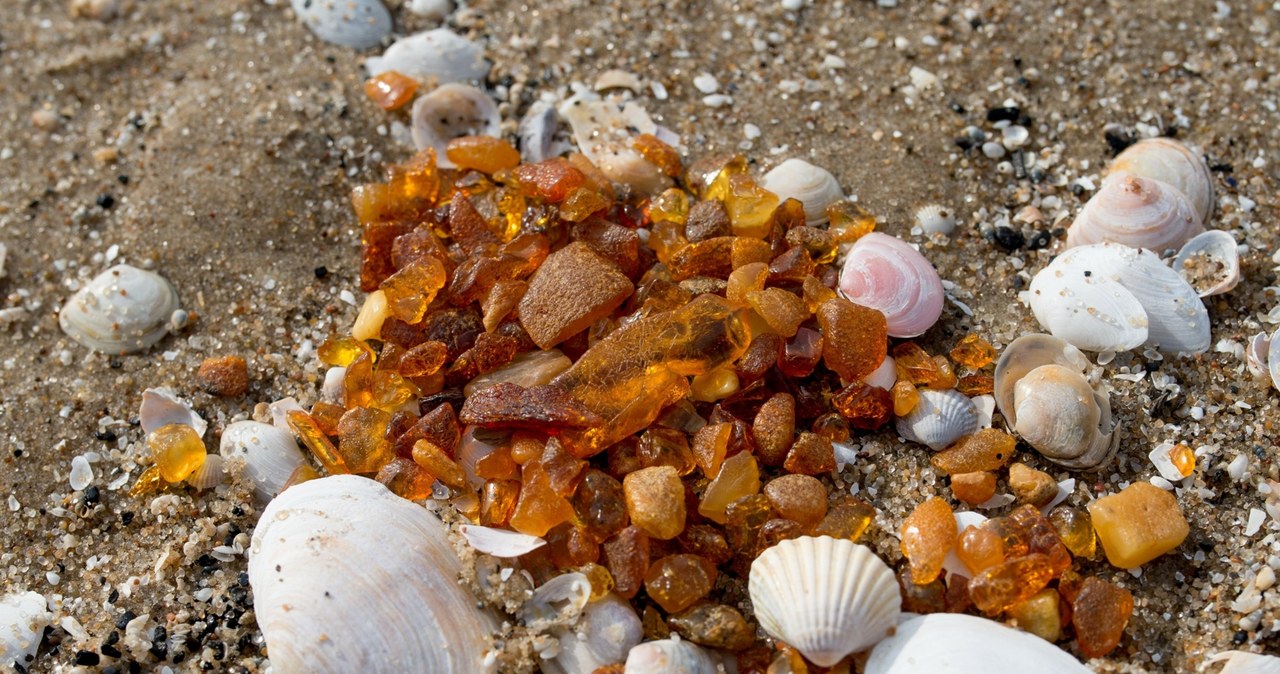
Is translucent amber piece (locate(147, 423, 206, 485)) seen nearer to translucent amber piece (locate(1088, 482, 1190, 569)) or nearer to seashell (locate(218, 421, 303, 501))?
seashell (locate(218, 421, 303, 501))

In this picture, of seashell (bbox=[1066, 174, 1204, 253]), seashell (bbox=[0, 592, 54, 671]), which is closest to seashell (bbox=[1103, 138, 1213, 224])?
seashell (bbox=[1066, 174, 1204, 253])

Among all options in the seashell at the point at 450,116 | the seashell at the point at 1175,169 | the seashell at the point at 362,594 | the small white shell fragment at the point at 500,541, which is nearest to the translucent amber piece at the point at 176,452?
the seashell at the point at 362,594

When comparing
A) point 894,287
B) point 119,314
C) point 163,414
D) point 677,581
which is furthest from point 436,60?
point 677,581

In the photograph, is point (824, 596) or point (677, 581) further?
point (677, 581)

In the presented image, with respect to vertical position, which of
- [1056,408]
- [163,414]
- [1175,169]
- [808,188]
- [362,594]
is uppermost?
[1175,169]

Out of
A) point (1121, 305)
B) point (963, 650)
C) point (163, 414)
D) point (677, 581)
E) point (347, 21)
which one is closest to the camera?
point (963, 650)

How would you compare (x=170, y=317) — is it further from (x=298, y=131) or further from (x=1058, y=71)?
(x=1058, y=71)

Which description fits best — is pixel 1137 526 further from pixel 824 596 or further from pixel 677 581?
pixel 677 581

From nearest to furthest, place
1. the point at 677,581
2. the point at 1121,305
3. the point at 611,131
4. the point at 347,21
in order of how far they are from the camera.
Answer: the point at 677,581 < the point at 1121,305 < the point at 611,131 < the point at 347,21
